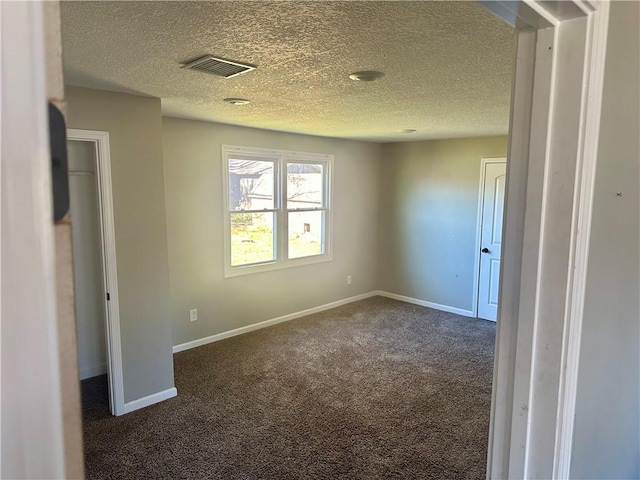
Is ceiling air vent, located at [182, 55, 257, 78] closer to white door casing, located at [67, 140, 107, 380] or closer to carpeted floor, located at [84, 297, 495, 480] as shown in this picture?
white door casing, located at [67, 140, 107, 380]

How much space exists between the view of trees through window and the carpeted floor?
1.04 meters

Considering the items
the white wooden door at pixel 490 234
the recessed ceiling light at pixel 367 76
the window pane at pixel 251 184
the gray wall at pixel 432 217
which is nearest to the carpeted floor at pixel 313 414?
the white wooden door at pixel 490 234

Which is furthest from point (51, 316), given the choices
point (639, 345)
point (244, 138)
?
point (244, 138)

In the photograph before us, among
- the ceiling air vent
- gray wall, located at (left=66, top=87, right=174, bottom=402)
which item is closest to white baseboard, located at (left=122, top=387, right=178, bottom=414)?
gray wall, located at (left=66, top=87, right=174, bottom=402)

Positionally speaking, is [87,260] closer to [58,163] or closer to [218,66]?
[218,66]

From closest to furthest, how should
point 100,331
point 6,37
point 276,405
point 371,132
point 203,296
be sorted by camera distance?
point 6,37, point 276,405, point 100,331, point 203,296, point 371,132

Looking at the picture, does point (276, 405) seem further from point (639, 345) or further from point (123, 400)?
point (639, 345)

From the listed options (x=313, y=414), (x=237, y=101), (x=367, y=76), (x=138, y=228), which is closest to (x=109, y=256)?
(x=138, y=228)

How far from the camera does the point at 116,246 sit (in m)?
3.04

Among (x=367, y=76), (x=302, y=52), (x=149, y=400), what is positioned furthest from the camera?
(x=149, y=400)

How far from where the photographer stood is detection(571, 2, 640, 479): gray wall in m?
0.90

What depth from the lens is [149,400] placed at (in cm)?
334

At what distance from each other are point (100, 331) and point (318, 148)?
3257mm

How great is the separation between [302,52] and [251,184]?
304cm
